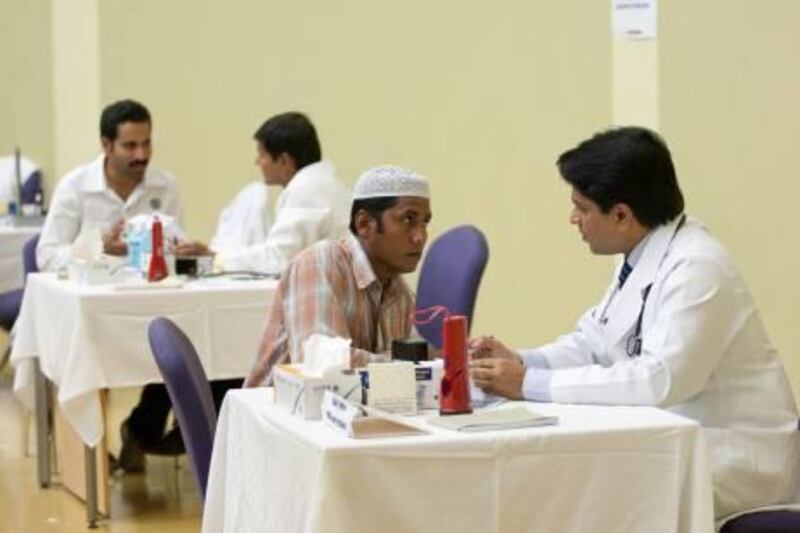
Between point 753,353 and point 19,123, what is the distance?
22.1 ft

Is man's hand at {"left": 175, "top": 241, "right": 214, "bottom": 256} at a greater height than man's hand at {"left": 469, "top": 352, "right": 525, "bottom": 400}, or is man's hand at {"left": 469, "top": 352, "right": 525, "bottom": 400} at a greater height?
man's hand at {"left": 175, "top": 241, "right": 214, "bottom": 256}

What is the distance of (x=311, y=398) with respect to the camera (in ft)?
8.70

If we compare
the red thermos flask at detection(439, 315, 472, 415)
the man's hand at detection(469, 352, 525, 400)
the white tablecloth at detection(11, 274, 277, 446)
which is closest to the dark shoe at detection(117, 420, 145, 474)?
the white tablecloth at detection(11, 274, 277, 446)

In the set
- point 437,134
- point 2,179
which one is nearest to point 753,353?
point 437,134

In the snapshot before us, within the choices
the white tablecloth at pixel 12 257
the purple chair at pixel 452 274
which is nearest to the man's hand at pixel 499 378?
the purple chair at pixel 452 274

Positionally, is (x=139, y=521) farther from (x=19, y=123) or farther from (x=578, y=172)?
(x=19, y=123)

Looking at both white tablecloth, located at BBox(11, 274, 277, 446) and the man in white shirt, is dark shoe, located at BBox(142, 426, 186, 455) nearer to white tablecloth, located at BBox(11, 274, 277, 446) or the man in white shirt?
white tablecloth, located at BBox(11, 274, 277, 446)

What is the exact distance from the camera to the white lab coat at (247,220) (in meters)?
6.31

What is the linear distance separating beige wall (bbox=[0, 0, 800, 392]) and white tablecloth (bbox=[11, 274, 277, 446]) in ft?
4.55

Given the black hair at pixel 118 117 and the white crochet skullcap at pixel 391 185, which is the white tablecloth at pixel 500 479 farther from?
the black hair at pixel 118 117

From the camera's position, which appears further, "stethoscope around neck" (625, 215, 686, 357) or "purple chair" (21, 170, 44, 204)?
"purple chair" (21, 170, 44, 204)

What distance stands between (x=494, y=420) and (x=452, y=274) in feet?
7.32

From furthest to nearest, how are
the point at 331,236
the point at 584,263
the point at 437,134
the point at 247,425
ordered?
the point at 437,134, the point at 584,263, the point at 331,236, the point at 247,425

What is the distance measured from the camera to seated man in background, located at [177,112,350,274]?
16.4 feet
